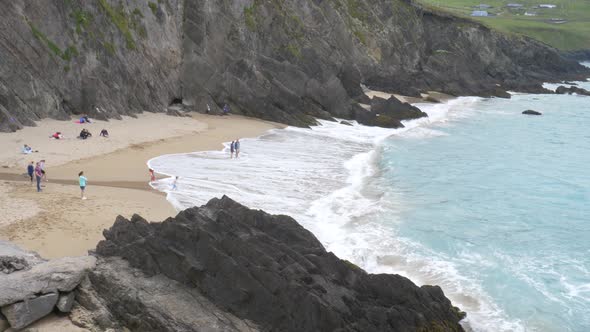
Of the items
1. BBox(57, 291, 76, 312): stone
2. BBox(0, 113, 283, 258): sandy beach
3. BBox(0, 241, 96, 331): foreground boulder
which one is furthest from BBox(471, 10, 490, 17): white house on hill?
BBox(57, 291, 76, 312): stone

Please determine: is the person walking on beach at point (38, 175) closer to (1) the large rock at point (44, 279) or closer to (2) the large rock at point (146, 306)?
(1) the large rock at point (44, 279)

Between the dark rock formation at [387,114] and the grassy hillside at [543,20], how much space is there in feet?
250

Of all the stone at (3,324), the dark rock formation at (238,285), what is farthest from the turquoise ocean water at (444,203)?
the stone at (3,324)

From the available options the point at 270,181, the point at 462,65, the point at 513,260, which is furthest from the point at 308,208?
the point at 462,65

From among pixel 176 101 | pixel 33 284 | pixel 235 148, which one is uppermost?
pixel 176 101

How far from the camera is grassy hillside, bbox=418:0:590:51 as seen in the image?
15138cm

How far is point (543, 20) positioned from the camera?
175 meters

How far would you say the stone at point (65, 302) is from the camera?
42.8ft

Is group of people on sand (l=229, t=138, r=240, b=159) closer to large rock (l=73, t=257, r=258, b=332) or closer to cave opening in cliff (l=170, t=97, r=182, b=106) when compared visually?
cave opening in cliff (l=170, t=97, r=182, b=106)

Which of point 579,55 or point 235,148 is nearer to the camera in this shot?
point 235,148

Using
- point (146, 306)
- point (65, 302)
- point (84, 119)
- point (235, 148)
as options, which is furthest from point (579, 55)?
point (65, 302)

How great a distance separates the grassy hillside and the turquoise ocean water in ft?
312

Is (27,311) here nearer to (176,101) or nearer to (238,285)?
(238,285)

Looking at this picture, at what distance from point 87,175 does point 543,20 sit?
17675 centimetres
